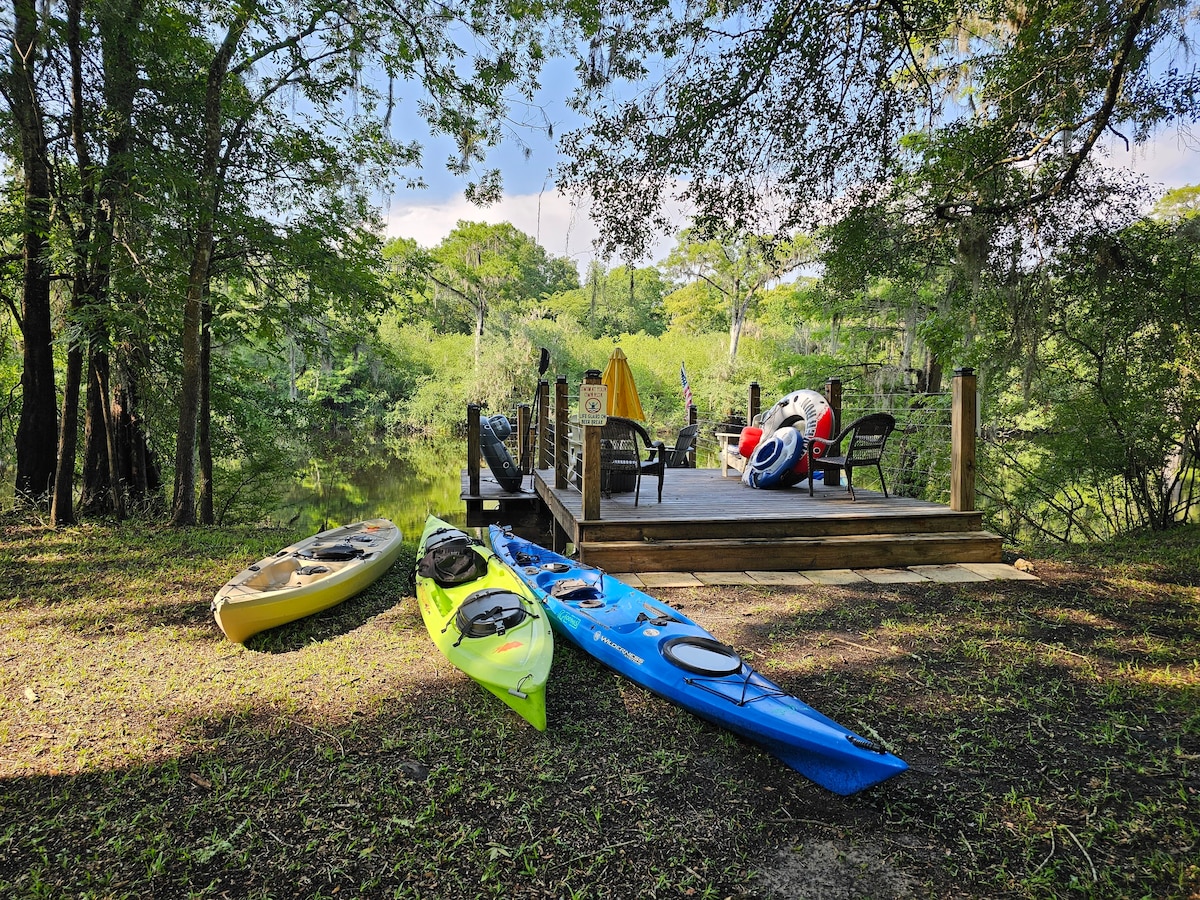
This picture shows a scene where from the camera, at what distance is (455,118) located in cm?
750

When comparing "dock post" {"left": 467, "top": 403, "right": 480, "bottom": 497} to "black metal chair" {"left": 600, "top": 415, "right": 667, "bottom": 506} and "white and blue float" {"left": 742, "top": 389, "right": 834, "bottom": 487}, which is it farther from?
"white and blue float" {"left": 742, "top": 389, "right": 834, "bottom": 487}

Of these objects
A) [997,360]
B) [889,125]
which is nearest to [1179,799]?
[889,125]

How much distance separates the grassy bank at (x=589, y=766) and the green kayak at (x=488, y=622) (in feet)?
0.58

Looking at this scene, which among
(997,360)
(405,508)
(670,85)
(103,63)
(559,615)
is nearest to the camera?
(559,615)

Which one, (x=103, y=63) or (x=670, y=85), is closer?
(x=670, y=85)

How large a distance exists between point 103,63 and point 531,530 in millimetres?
6568

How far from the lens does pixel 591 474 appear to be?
195 inches

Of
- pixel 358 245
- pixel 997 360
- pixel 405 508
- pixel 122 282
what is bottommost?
pixel 405 508

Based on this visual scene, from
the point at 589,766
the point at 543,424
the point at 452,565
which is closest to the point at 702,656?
the point at 589,766

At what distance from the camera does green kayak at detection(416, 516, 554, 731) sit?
113 inches

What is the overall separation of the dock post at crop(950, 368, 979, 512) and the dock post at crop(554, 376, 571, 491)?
12.0 feet

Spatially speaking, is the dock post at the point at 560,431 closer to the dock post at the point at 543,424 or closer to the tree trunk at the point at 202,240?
the dock post at the point at 543,424

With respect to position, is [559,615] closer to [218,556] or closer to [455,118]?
[218,556]

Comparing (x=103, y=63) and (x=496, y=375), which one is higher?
(x=103, y=63)
